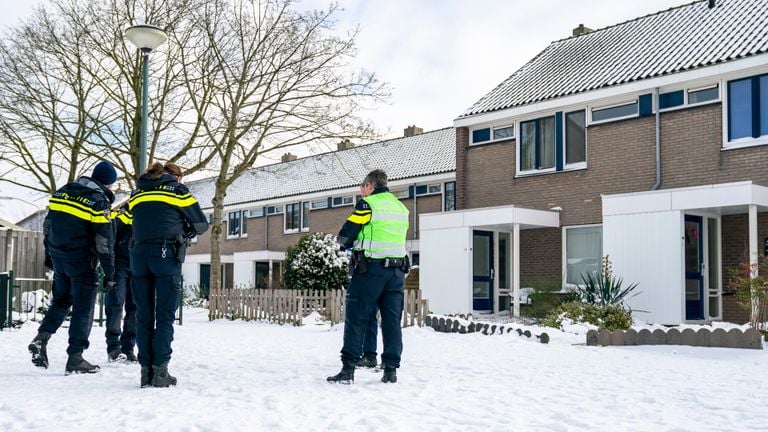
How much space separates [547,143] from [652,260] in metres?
4.67

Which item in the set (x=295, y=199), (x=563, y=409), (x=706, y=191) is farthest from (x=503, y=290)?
(x=295, y=199)

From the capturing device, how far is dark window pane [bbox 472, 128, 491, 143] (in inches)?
795

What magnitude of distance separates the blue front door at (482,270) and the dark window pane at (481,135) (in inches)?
103

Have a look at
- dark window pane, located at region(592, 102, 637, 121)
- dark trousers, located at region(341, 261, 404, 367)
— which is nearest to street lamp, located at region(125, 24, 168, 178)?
dark trousers, located at region(341, 261, 404, 367)

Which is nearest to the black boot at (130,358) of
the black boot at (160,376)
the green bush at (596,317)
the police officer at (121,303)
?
the police officer at (121,303)

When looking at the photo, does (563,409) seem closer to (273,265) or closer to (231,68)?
(231,68)

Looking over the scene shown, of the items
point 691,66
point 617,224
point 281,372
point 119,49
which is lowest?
point 281,372

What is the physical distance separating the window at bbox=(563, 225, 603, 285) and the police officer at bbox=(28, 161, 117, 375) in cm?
1231

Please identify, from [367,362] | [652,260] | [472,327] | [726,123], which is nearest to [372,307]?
[367,362]

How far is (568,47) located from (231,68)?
9061 mm

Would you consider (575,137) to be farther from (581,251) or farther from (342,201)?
(342,201)

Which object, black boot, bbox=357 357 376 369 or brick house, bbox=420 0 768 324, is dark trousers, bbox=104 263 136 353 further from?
brick house, bbox=420 0 768 324

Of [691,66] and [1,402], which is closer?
[1,402]

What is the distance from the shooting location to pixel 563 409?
588cm
